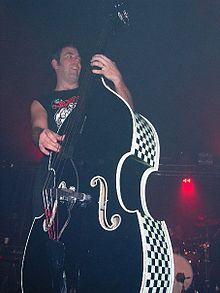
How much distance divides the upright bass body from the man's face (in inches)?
45.1

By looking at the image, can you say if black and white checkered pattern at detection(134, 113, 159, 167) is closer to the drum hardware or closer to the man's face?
the man's face

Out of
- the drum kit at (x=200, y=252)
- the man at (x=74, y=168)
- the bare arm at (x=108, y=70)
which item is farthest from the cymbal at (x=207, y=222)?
the bare arm at (x=108, y=70)

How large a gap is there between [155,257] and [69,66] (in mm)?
2244

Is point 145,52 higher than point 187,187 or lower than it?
higher

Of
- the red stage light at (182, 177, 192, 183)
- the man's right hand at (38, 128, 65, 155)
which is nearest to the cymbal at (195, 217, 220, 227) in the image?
the red stage light at (182, 177, 192, 183)

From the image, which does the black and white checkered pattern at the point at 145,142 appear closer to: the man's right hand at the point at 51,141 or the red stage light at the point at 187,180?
the man's right hand at the point at 51,141

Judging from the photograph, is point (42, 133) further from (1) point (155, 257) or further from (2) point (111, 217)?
(1) point (155, 257)

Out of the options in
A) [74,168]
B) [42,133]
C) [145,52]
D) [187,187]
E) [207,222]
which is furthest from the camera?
[187,187]

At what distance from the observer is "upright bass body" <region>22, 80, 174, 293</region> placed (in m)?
1.96

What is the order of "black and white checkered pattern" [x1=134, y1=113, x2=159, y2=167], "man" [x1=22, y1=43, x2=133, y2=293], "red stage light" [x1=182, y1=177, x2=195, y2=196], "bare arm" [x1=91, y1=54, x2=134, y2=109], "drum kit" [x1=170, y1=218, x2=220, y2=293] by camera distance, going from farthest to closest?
1. "red stage light" [x1=182, y1=177, x2=195, y2=196]
2. "drum kit" [x1=170, y1=218, x2=220, y2=293]
3. "bare arm" [x1=91, y1=54, x2=134, y2=109]
4. "black and white checkered pattern" [x1=134, y1=113, x2=159, y2=167]
5. "man" [x1=22, y1=43, x2=133, y2=293]

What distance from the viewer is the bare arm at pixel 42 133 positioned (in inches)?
93.0

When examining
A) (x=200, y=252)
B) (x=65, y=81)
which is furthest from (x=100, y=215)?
(x=200, y=252)

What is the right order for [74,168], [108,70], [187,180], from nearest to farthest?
[74,168]
[108,70]
[187,180]

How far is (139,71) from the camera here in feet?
20.4
